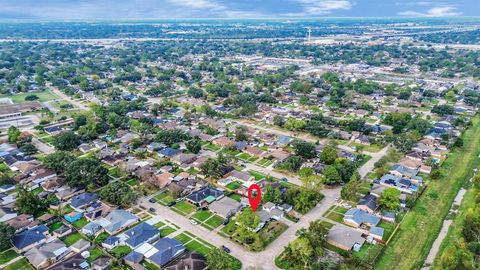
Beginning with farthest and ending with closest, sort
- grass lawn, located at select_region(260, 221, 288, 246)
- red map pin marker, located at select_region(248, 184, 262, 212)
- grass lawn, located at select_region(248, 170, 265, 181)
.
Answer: grass lawn, located at select_region(248, 170, 265, 181), red map pin marker, located at select_region(248, 184, 262, 212), grass lawn, located at select_region(260, 221, 288, 246)

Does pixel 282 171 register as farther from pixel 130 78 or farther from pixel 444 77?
pixel 444 77

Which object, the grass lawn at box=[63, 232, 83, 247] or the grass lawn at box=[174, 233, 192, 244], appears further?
the grass lawn at box=[174, 233, 192, 244]

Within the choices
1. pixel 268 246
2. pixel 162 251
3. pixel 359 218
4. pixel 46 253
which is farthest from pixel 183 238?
pixel 359 218

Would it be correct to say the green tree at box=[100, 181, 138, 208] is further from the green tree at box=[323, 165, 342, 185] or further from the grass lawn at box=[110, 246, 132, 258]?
the green tree at box=[323, 165, 342, 185]

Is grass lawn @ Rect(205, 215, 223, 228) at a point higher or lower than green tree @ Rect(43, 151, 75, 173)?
lower

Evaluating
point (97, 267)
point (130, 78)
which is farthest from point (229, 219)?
point (130, 78)

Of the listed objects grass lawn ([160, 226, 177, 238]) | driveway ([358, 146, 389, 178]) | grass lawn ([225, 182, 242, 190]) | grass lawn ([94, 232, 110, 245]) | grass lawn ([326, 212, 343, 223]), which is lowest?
grass lawn ([94, 232, 110, 245])

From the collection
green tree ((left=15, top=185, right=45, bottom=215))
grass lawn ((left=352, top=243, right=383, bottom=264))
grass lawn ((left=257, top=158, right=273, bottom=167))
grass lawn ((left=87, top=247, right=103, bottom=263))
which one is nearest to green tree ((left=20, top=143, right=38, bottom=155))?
green tree ((left=15, top=185, right=45, bottom=215))
